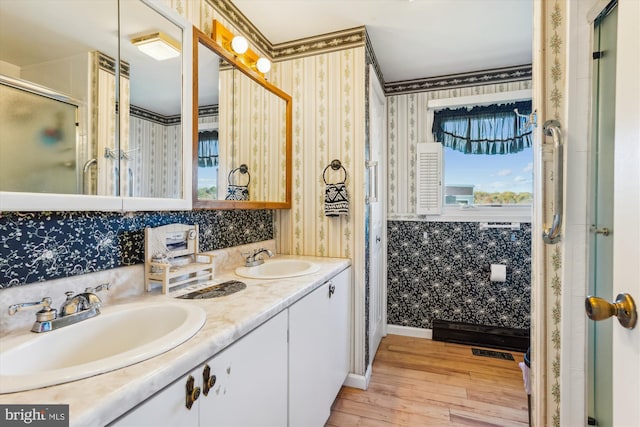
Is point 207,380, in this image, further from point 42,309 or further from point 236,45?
point 236,45

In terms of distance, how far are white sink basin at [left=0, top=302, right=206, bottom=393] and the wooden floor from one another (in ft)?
4.21

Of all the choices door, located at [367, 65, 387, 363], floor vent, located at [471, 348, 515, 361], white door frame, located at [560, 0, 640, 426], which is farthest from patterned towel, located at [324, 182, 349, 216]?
floor vent, located at [471, 348, 515, 361]

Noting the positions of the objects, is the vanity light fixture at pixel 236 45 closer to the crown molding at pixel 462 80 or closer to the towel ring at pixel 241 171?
the towel ring at pixel 241 171

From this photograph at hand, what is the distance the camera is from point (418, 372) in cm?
232

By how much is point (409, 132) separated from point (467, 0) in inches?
48.9

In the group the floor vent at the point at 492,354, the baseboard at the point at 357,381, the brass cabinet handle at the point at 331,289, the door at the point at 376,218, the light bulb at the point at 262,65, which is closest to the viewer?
the brass cabinet handle at the point at 331,289

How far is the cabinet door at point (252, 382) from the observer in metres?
0.84

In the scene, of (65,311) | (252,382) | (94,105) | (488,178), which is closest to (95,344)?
(65,311)

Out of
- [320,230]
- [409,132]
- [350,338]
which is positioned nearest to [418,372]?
[350,338]

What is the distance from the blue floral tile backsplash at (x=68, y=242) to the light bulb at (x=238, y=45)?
1003 millimetres

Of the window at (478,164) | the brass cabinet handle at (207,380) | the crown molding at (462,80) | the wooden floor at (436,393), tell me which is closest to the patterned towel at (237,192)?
the brass cabinet handle at (207,380)

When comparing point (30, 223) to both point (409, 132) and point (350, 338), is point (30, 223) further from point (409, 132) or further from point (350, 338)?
point (409, 132)

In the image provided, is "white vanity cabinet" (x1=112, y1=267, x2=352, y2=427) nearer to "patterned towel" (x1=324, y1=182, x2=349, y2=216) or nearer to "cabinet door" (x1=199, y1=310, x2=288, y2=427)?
"cabinet door" (x1=199, y1=310, x2=288, y2=427)

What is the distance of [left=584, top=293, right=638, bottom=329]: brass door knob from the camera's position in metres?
0.54
